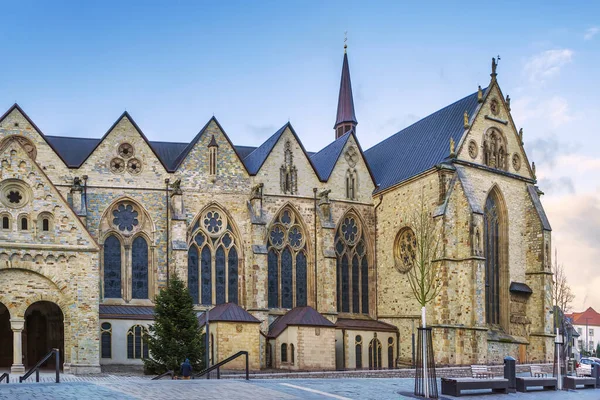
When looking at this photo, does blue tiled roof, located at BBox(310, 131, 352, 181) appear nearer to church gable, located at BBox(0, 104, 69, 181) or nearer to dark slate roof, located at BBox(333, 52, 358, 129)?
dark slate roof, located at BBox(333, 52, 358, 129)

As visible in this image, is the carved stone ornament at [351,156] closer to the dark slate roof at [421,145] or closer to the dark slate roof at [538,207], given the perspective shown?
the dark slate roof at [421,145]

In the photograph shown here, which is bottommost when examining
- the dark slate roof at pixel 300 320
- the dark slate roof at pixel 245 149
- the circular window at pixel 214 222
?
the dark slate roof at pixel 300 320

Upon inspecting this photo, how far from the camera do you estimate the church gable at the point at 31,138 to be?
129ft

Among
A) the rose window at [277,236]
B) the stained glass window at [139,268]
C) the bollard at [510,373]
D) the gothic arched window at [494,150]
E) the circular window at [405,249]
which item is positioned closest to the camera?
the bollard at [510,373]

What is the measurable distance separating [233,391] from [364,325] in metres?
22.4

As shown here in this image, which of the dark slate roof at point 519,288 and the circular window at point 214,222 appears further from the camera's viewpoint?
the dark slate roof at point 519,288

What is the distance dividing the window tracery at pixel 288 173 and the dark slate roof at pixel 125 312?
1032cm

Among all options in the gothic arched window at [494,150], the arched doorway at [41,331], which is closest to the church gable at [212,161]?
the arched doorway at [41,331]

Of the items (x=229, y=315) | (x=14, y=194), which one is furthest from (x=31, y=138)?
(x=229, y=315)

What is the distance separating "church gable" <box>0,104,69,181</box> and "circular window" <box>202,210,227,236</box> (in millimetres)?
7806

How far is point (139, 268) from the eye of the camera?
4056cm

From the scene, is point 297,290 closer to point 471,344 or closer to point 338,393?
point 471,344

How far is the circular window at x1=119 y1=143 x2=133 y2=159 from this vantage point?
134 ft

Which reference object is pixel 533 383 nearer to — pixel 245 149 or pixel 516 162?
pixel 516 162
